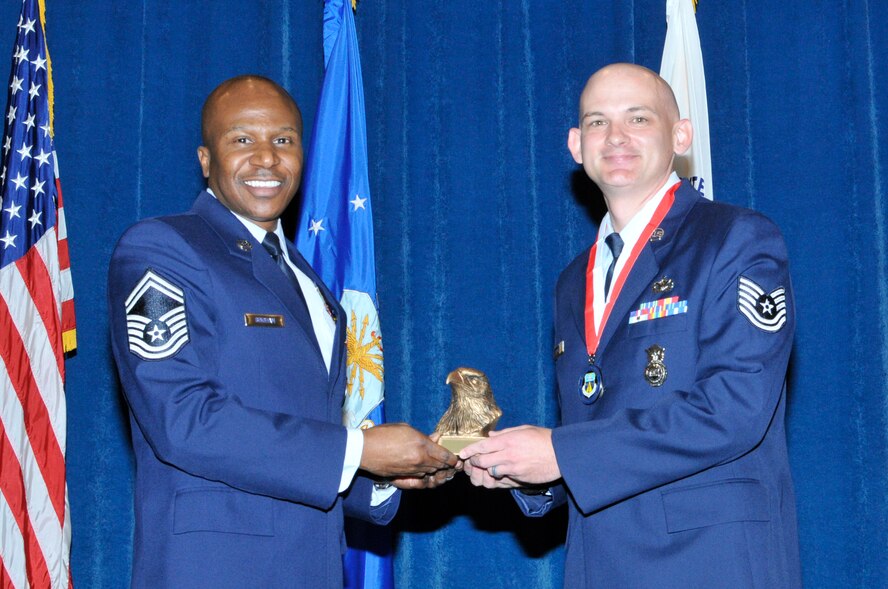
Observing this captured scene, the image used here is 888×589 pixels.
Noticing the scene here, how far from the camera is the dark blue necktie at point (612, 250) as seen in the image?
3088mm

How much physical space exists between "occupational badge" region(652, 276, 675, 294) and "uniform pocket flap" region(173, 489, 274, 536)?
120 cm


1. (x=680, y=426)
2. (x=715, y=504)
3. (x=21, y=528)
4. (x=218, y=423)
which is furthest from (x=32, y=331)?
(x=715, y=504)

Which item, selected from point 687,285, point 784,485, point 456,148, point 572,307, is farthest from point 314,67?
point 784,485

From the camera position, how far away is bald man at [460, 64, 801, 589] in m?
2.62

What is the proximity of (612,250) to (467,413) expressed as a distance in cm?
67

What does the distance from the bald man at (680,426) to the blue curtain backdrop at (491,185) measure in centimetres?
193

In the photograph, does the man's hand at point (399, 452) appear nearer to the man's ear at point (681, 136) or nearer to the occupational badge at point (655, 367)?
the occupational badge at point (655, 367)

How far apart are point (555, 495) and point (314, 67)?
2803 millimetres

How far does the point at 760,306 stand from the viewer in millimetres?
2701

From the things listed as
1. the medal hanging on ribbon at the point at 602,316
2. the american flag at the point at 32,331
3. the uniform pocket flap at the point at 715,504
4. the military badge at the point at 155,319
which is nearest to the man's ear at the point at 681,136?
the medal hanging on ribbon at the point at 602,316

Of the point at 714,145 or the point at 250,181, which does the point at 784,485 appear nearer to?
the point at 250,181

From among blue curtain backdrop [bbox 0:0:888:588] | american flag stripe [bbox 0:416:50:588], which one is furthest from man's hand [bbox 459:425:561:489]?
american flag stripe [bbox 0:416:50:588]

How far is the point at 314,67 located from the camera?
5.15 m

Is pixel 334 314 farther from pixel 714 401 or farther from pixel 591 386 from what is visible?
pixel 714 401
